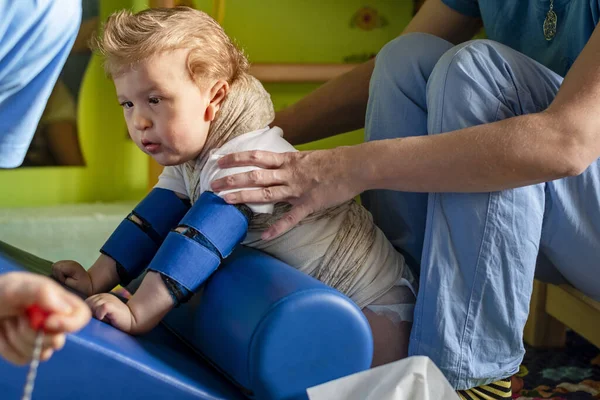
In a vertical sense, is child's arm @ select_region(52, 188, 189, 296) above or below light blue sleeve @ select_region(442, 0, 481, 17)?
below

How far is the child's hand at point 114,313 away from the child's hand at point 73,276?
0.17 m

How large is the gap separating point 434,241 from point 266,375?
0.31 meters

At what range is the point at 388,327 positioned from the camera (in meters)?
1.13

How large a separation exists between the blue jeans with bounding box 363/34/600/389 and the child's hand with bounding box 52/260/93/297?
49 centimetres

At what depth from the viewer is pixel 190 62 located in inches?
43.1

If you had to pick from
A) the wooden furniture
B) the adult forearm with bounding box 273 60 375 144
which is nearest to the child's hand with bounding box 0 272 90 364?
the adult forearm with bounding box 273 60 375 144

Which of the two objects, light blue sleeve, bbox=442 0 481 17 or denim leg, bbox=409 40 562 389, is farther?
light blue sleeve, bbox=442 0 481 17

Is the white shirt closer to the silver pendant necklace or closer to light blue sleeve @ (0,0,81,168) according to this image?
light blue sleeve @ (0,0,81,168)

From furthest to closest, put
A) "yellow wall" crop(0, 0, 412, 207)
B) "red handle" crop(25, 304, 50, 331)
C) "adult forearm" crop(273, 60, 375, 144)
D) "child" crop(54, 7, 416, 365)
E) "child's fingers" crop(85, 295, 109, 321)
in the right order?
"yellow wall" crop(0, 0, 412, 207)
"adult forearm" crop(273, 60, 375, 144)
"child" crop(54, 7, 416, 365)
"child's fingers" crop(85, 295, 109, 321)
"red handle" crop(25, 304, 50, 331)

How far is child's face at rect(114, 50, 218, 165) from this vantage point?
1.08 metres

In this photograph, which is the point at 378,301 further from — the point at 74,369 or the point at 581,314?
the point at 581,314

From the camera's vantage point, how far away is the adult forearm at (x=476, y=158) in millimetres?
1012

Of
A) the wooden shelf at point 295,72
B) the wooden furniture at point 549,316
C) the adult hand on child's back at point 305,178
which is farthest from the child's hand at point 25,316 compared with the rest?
the wooden shelf at point 295,72

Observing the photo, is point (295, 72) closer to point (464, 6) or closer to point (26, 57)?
point (464, 6)
